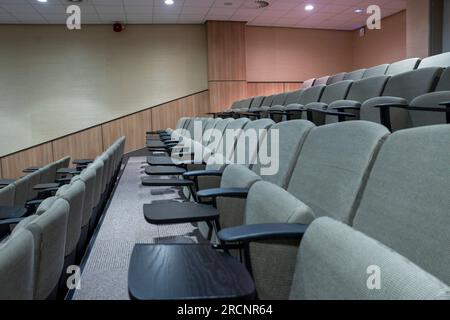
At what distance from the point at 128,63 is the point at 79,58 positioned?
1.24 ft

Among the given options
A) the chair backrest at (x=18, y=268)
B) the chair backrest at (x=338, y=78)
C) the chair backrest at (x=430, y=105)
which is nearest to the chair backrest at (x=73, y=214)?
the chair backrest at (x=18, y=268)

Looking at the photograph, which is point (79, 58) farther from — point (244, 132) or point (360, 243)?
point (360, 243)

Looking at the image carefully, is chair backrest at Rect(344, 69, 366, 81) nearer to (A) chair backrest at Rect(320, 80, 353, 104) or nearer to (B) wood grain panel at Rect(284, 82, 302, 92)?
(A) chair backrest at Rect(320, 80, 353, 104)

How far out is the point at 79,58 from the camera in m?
3.00

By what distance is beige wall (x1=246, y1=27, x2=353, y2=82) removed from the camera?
3.29 m

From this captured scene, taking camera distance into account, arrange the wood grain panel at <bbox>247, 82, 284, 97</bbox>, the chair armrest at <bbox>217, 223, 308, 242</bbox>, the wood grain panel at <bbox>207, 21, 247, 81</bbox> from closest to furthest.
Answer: the chair armrest at <bbox>217, 223, 308, 242</bbox>
the wood grain panel at <bbox>207, 21, 247, 81</bbox>
the wood grain panel at <bbox>247, 82, 284, 97</bbox>

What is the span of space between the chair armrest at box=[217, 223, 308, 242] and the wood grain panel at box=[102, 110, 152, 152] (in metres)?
2.79

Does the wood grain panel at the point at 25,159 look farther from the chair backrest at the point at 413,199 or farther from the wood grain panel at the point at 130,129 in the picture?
the chair backrest at the point at 413,199

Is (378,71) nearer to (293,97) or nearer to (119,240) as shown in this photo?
(293,97)

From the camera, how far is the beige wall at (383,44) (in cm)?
298

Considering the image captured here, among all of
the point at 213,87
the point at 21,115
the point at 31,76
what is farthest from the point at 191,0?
the point at 21,115

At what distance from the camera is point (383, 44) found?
320cm

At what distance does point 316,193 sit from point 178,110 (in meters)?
2.75

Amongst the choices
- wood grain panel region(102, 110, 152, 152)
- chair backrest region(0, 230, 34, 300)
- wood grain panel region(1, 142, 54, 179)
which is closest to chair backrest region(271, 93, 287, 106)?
chair backrest region(0, 230, 34, 300)
